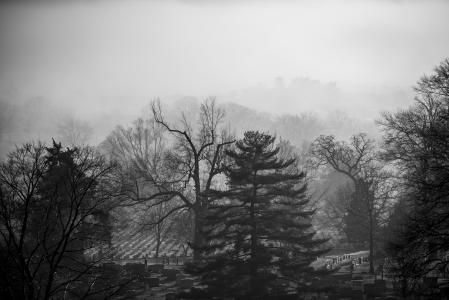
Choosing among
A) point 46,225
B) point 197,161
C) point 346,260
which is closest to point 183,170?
point 197,161

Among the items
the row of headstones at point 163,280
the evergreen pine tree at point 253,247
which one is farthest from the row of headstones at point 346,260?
the evergreen pine tree at point 253,247

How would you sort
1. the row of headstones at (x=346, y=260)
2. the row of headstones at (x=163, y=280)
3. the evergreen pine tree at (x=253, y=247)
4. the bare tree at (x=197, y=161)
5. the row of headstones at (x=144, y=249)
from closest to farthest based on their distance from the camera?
the evergreen pine tree at (x=253, y=247) → the row of headstones at (x=163, y=280) → the bare tree at (x=197, y=161) → the row of headstones at (x=346, y=260) → the row of headstones at (x=144, y=249)

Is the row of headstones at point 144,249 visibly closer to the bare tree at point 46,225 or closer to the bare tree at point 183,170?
the bare tree at point 183,170

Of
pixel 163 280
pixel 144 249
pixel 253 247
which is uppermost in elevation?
pixel 253 247

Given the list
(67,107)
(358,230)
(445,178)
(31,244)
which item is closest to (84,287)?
(31,244)

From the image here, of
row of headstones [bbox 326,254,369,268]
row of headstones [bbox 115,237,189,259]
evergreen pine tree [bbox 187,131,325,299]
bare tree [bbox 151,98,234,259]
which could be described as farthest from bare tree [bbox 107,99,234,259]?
row of headstones [bbox 326,254,369,268]

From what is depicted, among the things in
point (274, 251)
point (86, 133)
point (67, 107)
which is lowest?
point (274, 251)

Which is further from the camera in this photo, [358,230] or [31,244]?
[358,230]

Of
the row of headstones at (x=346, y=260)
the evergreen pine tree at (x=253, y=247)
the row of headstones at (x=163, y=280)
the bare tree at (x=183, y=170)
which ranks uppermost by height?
the bare tree at (x=183, y=170)

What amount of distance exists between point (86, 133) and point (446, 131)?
372 ft

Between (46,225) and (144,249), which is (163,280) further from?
(46,225)

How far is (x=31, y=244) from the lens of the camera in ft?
74.0

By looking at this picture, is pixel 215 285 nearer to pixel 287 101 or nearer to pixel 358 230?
pixel 358 230

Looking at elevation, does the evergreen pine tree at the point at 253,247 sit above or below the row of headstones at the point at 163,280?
above
